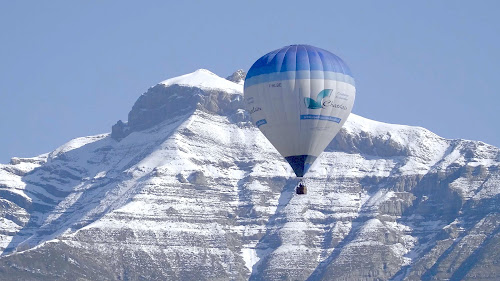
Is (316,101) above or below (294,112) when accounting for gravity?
above

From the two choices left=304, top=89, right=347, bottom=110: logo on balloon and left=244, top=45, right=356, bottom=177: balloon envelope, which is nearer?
left=244, top=45, right=356, bottom=177: balloon envelope

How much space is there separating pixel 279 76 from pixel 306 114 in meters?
5.44

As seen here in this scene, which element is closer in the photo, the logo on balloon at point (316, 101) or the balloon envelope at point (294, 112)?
the balloon envelope at point (294, 112)

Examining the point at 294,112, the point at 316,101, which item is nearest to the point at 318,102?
the point at 316,101

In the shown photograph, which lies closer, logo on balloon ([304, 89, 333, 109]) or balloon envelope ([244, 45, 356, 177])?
balloon envelope ([244, 45, 356, 177])

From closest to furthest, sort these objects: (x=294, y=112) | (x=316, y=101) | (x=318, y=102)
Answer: (x=294, y=112) → (x=316, y=101) → (x=318, y=102)

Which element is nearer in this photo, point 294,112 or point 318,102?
point 294,112

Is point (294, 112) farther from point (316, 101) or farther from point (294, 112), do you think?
point (316, 101)

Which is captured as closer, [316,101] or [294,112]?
[294,112]

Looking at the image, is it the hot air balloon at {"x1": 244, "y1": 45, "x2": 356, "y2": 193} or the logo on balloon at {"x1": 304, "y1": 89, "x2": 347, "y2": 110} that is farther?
the logo on balloon at {"x1": 304, "y1": 89, "x2": 347, "y2": 110}

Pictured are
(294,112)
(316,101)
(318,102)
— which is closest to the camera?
(294,112)

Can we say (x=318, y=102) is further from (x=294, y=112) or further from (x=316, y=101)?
(x=294, y=112)

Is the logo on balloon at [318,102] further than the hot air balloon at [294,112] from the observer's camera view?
Yes

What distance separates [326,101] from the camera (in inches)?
7864
